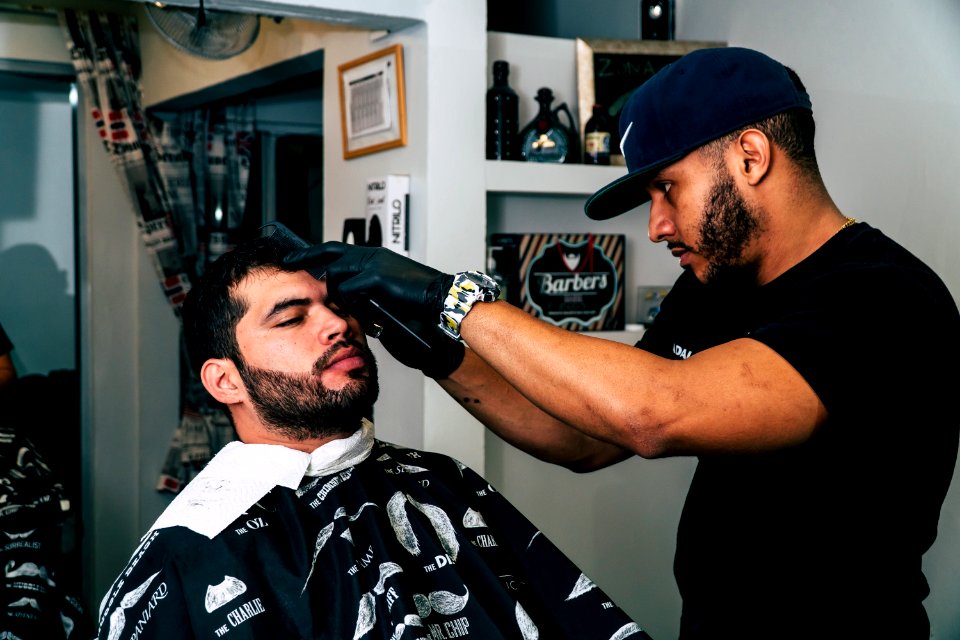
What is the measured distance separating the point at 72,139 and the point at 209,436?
4.91 feet

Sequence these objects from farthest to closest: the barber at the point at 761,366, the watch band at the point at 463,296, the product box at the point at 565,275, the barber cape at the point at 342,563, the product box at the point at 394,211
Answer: the product box at the point at 565,275 → the product box at the point at 394,211 → the barber cape at the point at 342,563 → the watch band at the point at 463,296 → the barber at the point at 761,366

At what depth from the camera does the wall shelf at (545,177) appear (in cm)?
264

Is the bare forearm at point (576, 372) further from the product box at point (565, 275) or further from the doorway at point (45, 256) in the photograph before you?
the doorway at point (45, 256)

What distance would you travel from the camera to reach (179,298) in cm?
421

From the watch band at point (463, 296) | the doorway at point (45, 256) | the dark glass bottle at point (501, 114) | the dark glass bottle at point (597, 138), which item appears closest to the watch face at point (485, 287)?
the watch band at point (463, 296)

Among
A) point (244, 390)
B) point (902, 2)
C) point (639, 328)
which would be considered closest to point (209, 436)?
point (639, 328)

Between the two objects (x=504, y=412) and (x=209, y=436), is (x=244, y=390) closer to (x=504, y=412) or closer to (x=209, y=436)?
(x=504, y=412)

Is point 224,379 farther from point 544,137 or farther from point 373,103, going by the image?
point 544,137

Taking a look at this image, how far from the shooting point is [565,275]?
2.87 metres

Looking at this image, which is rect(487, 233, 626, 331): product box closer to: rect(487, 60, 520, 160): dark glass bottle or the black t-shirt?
rect(487, 60, 520, 160): dark glass bottle

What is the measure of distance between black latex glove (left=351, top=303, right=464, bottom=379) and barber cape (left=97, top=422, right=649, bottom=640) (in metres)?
0.18

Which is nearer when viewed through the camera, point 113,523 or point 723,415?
point 723,415

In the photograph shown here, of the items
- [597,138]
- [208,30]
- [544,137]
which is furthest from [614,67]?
[208,30]

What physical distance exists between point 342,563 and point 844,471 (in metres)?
0.82
